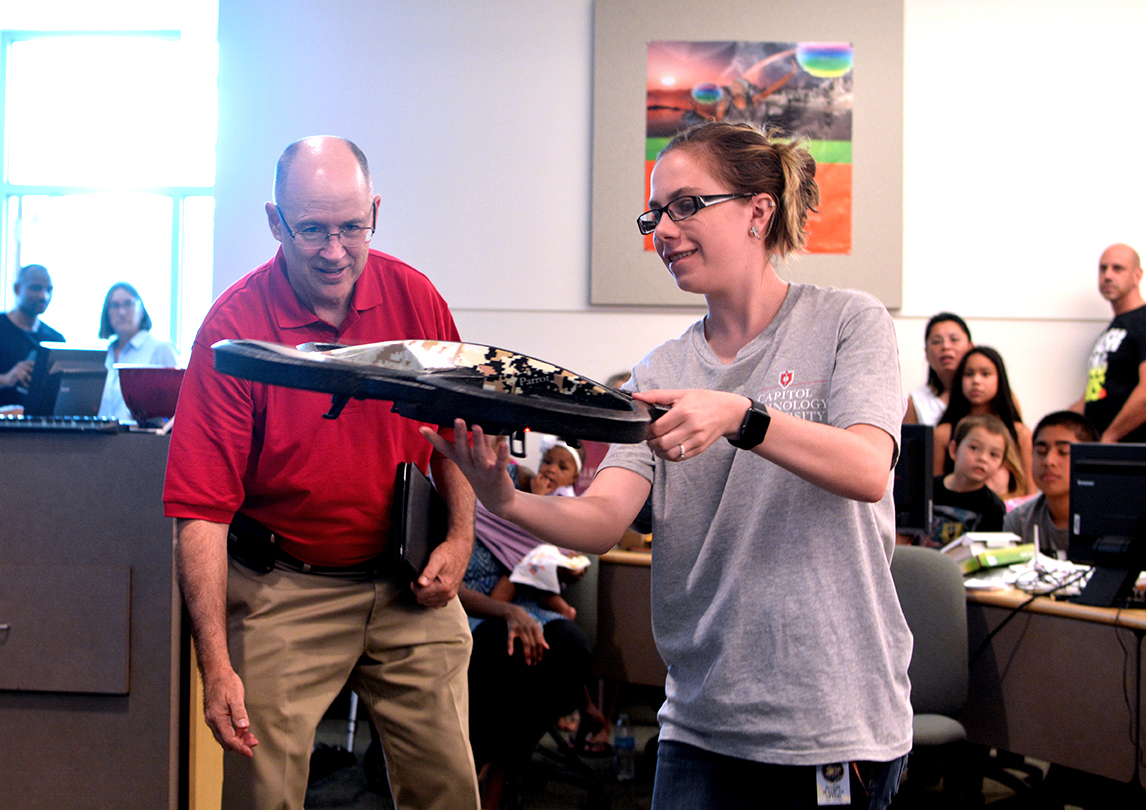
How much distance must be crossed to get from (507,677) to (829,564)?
1784 mm

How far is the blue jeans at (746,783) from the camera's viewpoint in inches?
39.7

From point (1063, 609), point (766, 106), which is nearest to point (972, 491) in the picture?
point (1063, 609)

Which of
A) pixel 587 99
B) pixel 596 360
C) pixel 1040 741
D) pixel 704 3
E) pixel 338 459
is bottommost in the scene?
pixel 1040 741

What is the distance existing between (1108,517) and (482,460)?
211cm

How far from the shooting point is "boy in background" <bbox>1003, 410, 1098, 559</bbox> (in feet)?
9.69

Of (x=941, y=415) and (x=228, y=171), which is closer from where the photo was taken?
(x=941, y=415)

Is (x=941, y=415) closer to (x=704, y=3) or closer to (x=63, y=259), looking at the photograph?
(x=704, y=3)

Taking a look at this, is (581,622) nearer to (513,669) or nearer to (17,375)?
(513,669)

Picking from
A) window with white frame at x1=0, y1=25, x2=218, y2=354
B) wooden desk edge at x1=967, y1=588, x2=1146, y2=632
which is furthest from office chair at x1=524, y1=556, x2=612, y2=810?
window with white frame at x1=0, y1=25, x2=218, y2=354

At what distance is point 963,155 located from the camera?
4.27m

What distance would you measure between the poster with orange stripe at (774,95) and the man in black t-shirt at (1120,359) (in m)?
1.14

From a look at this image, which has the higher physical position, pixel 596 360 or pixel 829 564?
pixel 596 360

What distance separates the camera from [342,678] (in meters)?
1.49

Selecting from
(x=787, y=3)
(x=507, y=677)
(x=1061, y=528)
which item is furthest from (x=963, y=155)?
(x=507, y=677)
